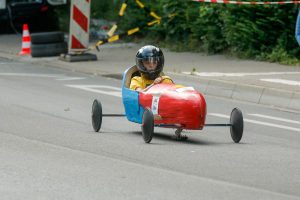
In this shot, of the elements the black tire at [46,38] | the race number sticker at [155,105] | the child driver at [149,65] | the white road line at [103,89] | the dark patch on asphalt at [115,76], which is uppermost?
the child driver at [149,65]

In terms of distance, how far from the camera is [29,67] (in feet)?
73.9

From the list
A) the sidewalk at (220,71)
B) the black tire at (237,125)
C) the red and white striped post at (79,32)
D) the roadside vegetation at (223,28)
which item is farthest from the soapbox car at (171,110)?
the red and white striped post at (79,32)

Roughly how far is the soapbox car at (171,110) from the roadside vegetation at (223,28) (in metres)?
9.10

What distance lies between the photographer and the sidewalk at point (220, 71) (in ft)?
57.9

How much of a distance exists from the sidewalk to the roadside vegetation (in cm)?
36

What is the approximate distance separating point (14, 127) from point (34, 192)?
4.36 m

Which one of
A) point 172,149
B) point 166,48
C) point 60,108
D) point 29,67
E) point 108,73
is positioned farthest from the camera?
point 166,48

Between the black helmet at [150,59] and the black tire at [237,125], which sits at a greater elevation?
the black helmet at [150,59]

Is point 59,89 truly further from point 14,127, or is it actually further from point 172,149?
point 172,149

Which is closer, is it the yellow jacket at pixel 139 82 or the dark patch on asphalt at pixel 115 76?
the yellow jacket at pixel 139 82

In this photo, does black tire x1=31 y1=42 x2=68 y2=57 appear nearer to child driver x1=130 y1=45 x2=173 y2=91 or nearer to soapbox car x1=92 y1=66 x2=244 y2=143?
child driver x1=130 y1=45 x2=173 y2=91

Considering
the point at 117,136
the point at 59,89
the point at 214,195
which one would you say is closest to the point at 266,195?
the point at 214,195

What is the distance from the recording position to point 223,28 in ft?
75.6

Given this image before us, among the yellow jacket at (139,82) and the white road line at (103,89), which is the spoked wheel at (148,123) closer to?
the yellow jacket at (139,82)
